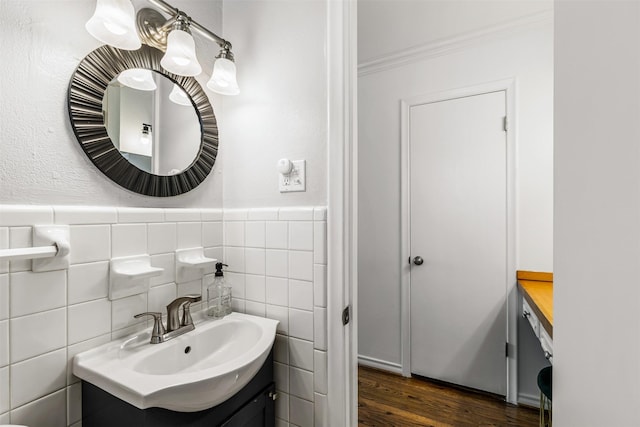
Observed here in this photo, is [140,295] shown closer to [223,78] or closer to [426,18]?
[223,78]

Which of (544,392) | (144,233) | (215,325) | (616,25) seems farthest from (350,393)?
(616,25)

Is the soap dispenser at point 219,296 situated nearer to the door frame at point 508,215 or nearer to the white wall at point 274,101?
the white wall at point 274,101

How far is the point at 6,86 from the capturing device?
0.78 meters

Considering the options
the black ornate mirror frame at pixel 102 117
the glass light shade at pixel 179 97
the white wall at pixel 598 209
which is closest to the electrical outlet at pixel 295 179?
the black ornate mirror frame at pixel 102 117

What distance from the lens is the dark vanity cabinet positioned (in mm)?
768

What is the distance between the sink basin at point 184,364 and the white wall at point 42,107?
0.48 metres

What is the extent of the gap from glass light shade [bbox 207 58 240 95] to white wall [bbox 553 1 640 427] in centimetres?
121

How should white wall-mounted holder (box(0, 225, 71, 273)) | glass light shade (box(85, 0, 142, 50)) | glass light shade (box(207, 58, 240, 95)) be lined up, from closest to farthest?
white wall-mounted holder (box(0, 225, 71, 273))
glass light shade (box(85, 0, 142, 50))
glass light shade (box(207, 58, 240, 95))

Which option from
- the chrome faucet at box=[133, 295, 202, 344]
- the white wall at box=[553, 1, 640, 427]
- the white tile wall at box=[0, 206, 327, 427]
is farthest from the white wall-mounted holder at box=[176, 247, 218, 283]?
the white wall at box=[553, 1, 640, 427]

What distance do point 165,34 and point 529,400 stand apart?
2.74m

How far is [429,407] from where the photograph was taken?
1.88m

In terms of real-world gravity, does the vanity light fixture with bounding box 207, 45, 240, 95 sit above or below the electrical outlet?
above

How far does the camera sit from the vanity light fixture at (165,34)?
0.86m

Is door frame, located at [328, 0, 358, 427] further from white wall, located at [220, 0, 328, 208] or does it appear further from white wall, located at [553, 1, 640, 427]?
white wall, located at [553, 1, 640, 427]
